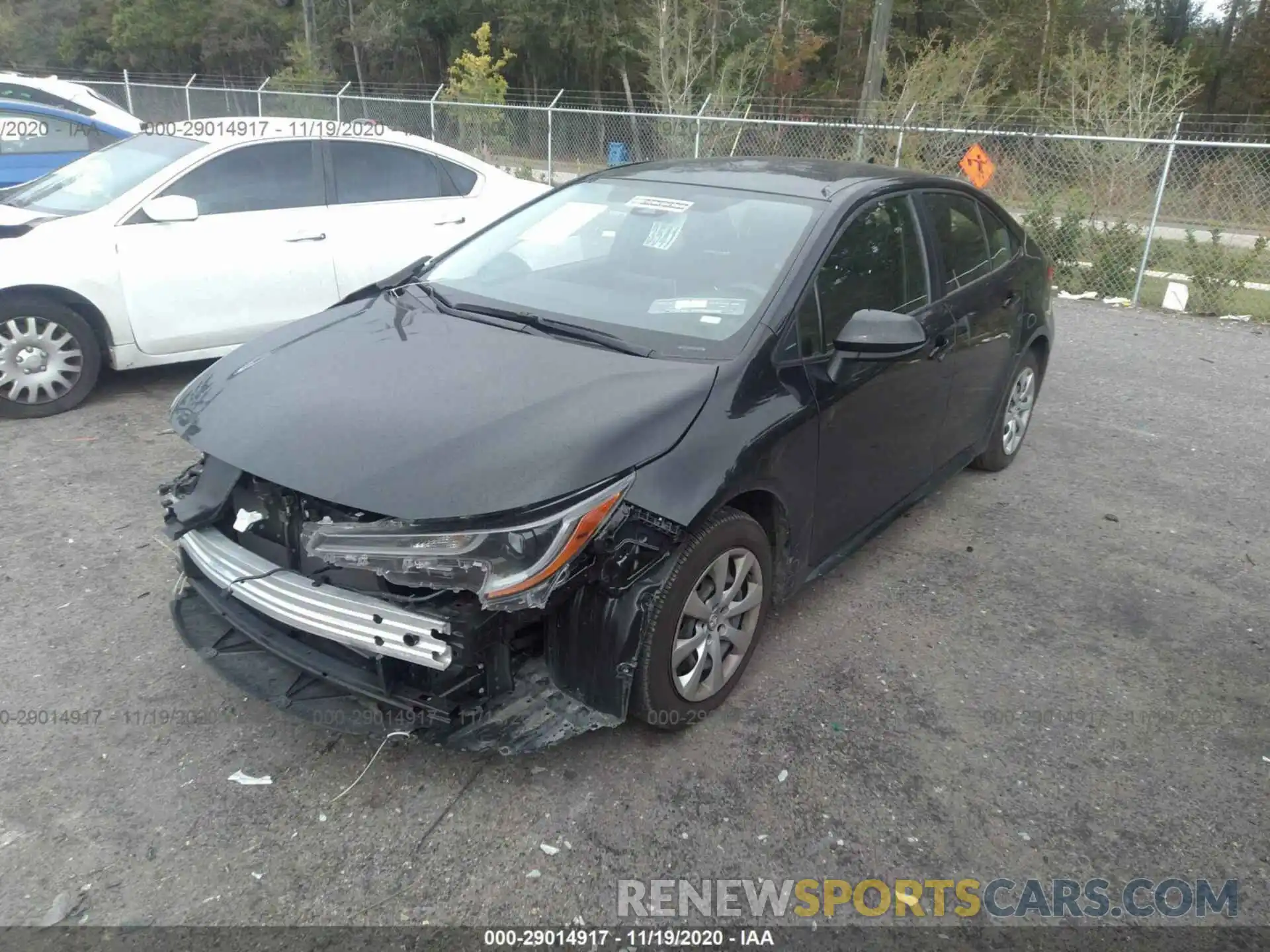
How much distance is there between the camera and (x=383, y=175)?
645cm

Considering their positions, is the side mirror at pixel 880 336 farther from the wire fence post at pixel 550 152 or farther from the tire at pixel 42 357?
the wire fence post at pixel 550 152

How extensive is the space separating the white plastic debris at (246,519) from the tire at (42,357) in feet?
10.9

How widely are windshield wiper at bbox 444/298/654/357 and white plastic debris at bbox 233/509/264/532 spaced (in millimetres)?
1084

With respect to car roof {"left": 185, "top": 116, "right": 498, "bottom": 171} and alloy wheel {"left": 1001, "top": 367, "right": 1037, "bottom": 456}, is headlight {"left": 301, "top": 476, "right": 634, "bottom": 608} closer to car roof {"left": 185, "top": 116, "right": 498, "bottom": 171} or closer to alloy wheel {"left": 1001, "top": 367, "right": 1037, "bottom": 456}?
alloy wheel {"left": 1001, "top": 367, "right": 1037, "bottom": 456}

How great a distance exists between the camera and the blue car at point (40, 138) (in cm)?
939

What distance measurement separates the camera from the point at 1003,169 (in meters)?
12.3

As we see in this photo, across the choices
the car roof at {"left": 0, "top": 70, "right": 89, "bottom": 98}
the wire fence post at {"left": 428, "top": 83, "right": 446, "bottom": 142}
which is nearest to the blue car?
the car roof at {"left": 0, "top": 70, "right": 89, "bottom": 98}

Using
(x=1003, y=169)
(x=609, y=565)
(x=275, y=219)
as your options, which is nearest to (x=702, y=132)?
(x=1003, y=169)

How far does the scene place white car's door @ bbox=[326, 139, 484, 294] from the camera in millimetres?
6215

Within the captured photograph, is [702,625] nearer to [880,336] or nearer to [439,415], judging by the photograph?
[439,415]

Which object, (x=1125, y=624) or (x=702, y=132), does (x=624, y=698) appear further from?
(x=702, y=132)

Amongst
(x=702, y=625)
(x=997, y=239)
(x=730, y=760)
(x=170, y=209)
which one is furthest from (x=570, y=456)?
(x=170, y=209)

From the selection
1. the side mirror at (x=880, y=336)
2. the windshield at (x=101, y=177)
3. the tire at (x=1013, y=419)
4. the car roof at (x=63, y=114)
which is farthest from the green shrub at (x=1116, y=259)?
the car roof at (x=63, y=114)

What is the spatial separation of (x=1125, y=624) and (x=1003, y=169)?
398 inches
